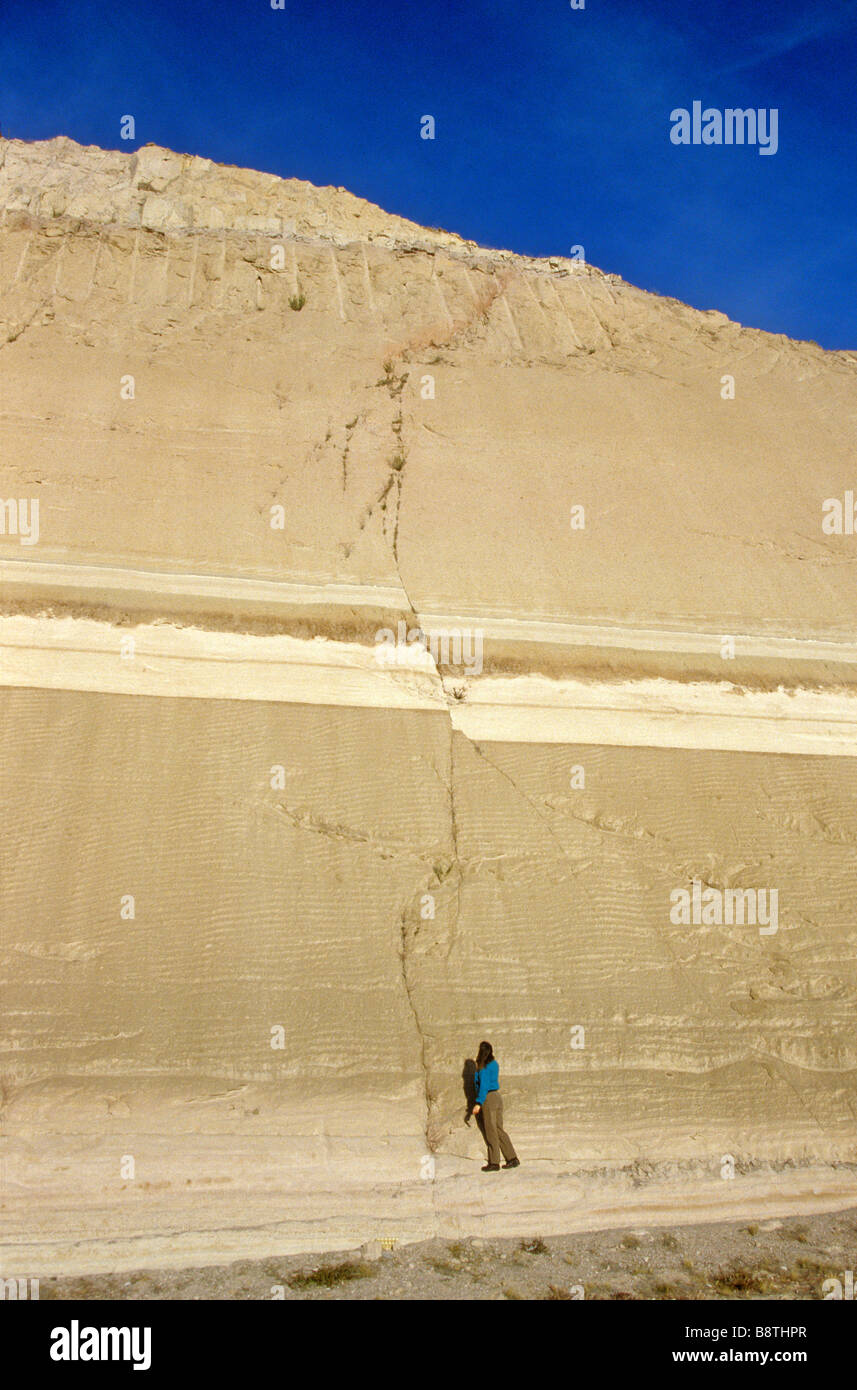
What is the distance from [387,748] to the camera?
8.42 meters

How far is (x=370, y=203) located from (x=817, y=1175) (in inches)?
620

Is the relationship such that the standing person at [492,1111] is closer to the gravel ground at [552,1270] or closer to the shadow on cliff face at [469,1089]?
the shadow on cliff face at [469,1089]

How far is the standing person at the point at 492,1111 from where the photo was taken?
A: 19.2ft

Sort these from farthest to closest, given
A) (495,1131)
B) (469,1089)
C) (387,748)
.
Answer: (387,748), (469,1089), (495,1131)

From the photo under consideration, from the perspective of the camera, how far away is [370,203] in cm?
1620

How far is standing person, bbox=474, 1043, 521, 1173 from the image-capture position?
5.86m

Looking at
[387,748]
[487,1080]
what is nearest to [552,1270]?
[487,1080]

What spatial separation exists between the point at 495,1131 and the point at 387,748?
3.49m

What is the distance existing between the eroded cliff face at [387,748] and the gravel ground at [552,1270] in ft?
0.89

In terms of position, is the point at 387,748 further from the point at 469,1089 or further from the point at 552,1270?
the point at 552,1270

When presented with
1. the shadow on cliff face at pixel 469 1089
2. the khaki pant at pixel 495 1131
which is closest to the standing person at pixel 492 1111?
the khaki pant at pixel 495 1131

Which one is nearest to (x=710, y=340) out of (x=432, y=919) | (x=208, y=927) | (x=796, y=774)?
(x=796, y=774)

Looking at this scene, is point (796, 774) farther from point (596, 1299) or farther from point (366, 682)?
point (596, 1299)
